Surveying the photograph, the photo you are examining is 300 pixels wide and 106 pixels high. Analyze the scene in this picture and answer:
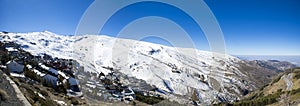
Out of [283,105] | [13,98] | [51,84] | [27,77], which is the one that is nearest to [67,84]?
[51,84]

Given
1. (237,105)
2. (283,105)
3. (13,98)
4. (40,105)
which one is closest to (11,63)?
(40,105)

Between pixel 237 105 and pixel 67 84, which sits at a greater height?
pixel 67 84

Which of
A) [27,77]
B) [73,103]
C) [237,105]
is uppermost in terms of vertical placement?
[27,77]

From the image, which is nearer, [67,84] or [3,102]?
[3,102]

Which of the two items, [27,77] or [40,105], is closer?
[40,105]

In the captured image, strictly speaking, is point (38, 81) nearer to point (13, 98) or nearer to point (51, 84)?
point (51, 84)

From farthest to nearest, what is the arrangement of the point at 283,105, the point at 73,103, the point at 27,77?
Answer: the point at 283,105, the point at 27,77, the point at 73,103

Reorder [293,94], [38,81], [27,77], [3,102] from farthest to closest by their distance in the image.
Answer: [293,94], [38,81], [27,77], [3,102]

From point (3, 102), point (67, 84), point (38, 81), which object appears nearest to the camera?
point (3, 102)

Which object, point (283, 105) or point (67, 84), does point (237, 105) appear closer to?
point (283, 105)
